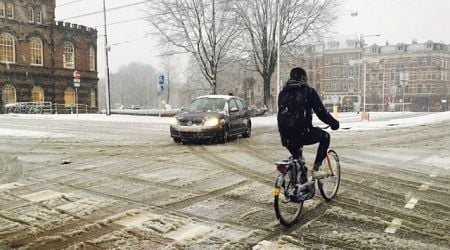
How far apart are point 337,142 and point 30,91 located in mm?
41542

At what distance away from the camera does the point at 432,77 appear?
95.6 meters

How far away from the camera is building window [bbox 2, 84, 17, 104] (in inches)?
1758

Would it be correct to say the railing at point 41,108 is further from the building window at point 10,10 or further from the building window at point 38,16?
the building window at point 10,10

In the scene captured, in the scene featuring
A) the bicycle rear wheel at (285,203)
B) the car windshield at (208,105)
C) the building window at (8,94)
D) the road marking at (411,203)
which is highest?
the building window at (8,94)

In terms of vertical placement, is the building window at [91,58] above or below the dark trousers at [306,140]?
above

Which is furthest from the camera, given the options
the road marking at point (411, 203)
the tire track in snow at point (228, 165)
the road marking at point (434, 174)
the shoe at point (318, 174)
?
the road marking at point (434, 174)

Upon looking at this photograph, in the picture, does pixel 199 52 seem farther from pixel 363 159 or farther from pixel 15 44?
pixel 363 159

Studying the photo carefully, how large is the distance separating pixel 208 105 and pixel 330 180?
28.3 feet

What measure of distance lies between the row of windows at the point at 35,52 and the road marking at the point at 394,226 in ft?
156

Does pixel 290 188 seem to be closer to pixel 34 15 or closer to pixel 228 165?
pixel 228 165

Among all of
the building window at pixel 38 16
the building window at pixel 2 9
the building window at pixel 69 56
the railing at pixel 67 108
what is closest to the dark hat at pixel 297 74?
the railing at pixel 67 108

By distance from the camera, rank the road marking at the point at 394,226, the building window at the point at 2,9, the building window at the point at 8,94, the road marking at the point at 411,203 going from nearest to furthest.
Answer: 1. the road marking at the point at 394,226
2. the road marking at the point at 411,203
3. the building window at the point at 8,94
4. the building window at the point at 2,9

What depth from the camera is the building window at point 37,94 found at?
47.4 meters

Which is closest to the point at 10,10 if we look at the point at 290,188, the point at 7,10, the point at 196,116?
the point at 7,10
